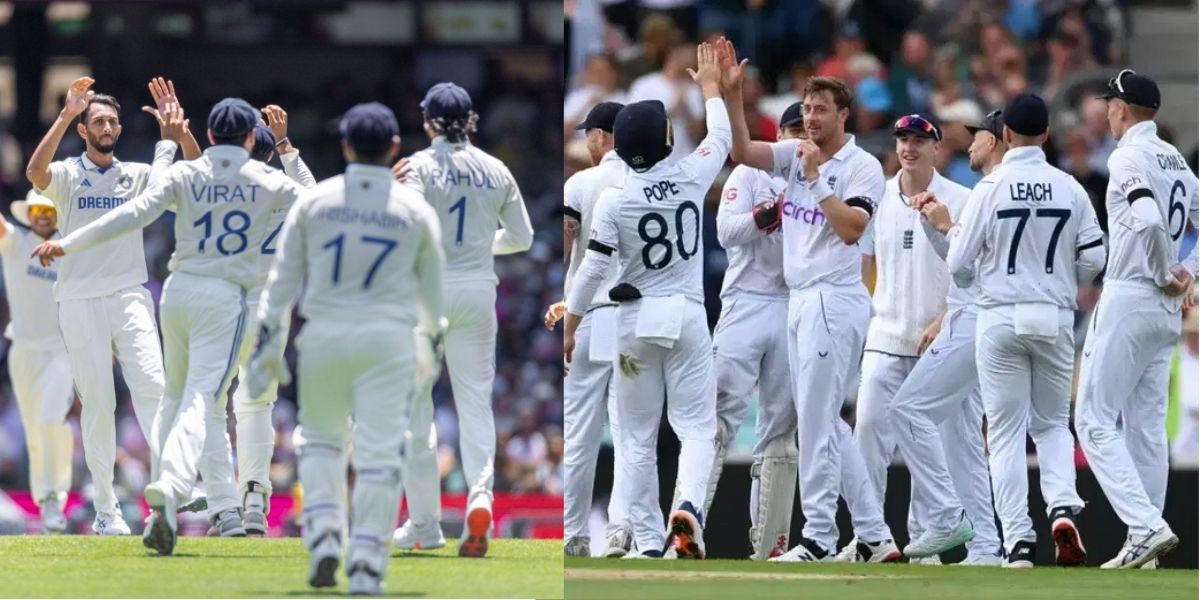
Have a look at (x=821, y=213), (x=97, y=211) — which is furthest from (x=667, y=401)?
(x=97, y=211)

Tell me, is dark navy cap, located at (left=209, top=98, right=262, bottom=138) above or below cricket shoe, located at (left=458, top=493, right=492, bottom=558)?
above

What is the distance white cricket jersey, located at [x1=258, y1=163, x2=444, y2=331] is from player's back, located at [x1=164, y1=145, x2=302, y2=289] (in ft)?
6.27

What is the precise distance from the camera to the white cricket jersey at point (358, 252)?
6965mm

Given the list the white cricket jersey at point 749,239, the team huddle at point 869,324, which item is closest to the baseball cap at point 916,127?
the team huddle at point 869,324

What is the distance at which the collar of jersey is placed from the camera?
31.4 ft

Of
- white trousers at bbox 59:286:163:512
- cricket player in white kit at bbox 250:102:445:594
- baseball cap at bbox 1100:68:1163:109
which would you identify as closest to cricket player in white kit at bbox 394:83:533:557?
cricket player in white kit at bbox 250:102:445:594

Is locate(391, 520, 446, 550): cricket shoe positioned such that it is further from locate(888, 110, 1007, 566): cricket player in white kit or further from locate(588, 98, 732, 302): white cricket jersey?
locate(888, 110, 1007, 566): cricket player in white kit

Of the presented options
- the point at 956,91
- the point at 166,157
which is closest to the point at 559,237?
the point at 956,91

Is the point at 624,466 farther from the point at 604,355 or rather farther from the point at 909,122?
the point at 909,122

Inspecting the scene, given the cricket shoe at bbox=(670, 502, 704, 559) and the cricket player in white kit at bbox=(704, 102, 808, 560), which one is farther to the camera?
the cricket player in white kit at bbox=(704, 102, 808, 560)

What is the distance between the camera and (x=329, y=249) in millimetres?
6977

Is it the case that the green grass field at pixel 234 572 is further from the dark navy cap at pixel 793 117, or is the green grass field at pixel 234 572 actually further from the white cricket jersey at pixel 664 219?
the dark navy cap at pixel 793 117

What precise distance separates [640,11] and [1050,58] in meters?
3.39

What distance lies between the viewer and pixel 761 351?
988cm
